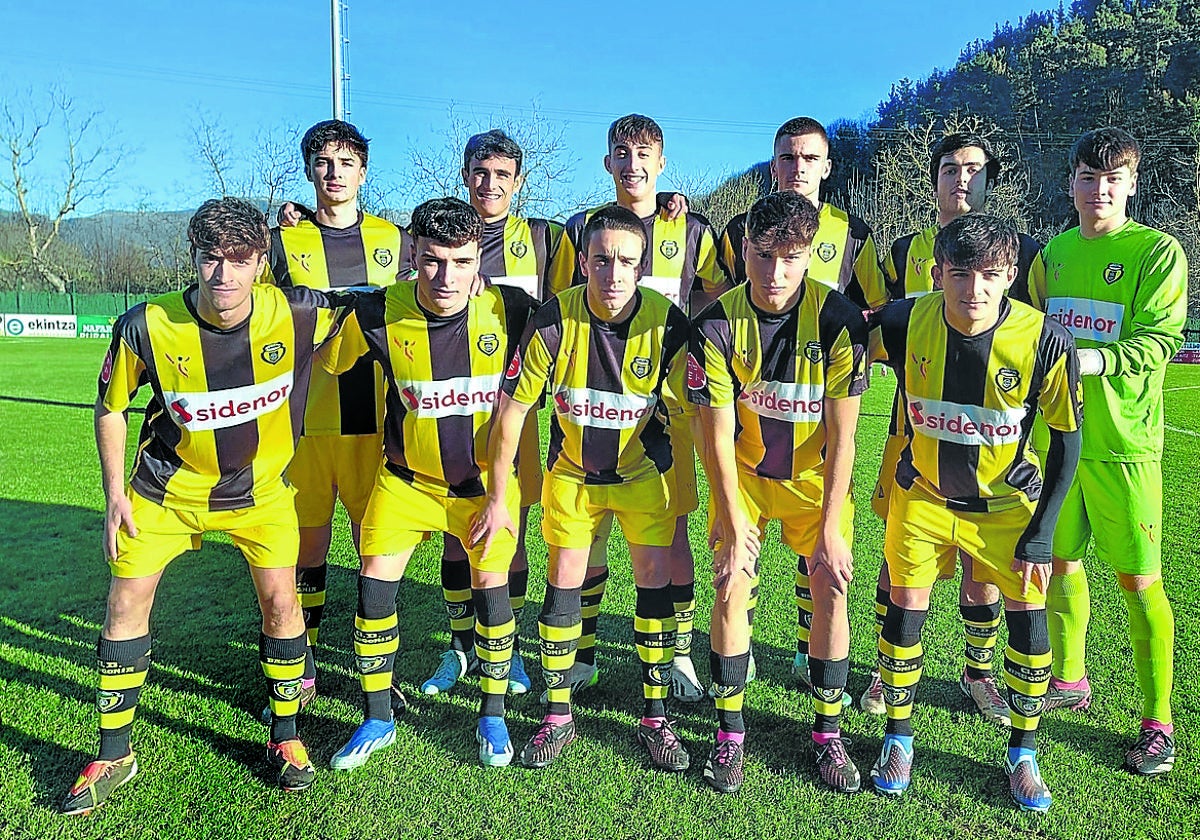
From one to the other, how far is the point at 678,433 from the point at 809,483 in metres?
0.69

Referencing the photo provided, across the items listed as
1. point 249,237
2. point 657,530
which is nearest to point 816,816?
point 657,530

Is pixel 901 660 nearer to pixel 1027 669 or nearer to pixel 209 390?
pixel 1027 669

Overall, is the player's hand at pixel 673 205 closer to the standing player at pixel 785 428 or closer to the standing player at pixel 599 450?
the standing player at pixel 599 450

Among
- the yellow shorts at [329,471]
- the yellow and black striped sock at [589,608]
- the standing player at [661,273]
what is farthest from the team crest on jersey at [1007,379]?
the yellow shorts at [329,471]

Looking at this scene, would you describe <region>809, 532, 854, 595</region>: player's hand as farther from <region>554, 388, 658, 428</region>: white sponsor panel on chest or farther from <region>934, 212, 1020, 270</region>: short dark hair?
<region>934, 212, 1020, 270</region>: short dark hair

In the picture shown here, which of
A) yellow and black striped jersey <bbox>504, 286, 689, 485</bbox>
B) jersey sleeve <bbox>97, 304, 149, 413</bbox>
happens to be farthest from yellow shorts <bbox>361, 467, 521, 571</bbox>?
jersey sleeve <bbox>97, 304, 149, 413</bbox>

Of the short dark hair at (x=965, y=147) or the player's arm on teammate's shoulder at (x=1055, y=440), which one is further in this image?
the short dark hair at (x=965, y=147)

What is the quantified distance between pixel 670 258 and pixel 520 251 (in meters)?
0.75

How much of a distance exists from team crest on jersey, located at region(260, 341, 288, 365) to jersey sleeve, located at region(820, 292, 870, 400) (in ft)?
6.85

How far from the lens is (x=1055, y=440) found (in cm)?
299

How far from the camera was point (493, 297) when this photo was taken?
346cm

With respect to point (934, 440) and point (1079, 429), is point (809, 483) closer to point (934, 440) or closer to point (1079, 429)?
point (934, 440)

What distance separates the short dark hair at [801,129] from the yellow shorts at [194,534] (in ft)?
8.98

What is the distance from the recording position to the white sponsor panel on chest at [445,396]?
3.34 m
